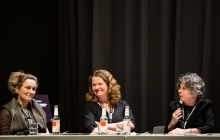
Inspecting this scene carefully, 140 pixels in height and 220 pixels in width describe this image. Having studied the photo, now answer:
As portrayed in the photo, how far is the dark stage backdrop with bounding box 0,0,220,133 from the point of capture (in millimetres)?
5105

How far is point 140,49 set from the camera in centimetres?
546

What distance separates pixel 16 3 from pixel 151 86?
6.89 feet

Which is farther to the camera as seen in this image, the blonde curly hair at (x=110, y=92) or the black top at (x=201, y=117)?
the blonde curly hair at (x=110, y=92)

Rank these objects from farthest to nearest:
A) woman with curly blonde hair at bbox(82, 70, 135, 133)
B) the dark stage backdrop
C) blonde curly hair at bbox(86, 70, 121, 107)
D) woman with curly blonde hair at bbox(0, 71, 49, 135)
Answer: the dark stage backdrop → blonde curly hair at bbox(86, 70, 121, 107) → woman with curly blonde hair at bbox(82, 70, 135, 133) → woman with curly blonde hair at bbox(0, 71, 49, 135)

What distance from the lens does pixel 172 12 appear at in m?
5.31

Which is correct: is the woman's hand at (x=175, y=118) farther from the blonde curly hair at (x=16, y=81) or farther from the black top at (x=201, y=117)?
the blonde curly hair at (x=16, y=81)

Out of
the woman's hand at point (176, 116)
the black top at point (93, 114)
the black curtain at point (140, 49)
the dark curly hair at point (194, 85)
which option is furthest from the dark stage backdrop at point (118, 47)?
the woman's hand at point (176, 116)

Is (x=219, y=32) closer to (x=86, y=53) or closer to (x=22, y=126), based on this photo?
(x=86, y=53)

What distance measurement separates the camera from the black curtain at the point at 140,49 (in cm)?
514

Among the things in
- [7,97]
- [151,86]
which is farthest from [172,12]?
[7,97]

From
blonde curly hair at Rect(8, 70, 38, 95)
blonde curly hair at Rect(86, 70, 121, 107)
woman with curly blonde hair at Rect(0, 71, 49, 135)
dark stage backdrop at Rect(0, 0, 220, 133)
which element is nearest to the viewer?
woman with curly blonde hair at Rect(0, 71, 49, 135)

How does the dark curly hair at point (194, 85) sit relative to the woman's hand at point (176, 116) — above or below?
above

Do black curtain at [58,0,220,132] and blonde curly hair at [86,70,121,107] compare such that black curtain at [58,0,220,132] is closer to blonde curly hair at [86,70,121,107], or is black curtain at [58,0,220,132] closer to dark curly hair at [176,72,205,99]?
dark curly hair at [176,72,205,99]

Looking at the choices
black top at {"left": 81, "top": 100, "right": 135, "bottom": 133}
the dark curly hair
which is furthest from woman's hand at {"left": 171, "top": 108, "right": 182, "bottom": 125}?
black top at {"left": 81, "top": 100, "right": 135, "bottom": 133}
